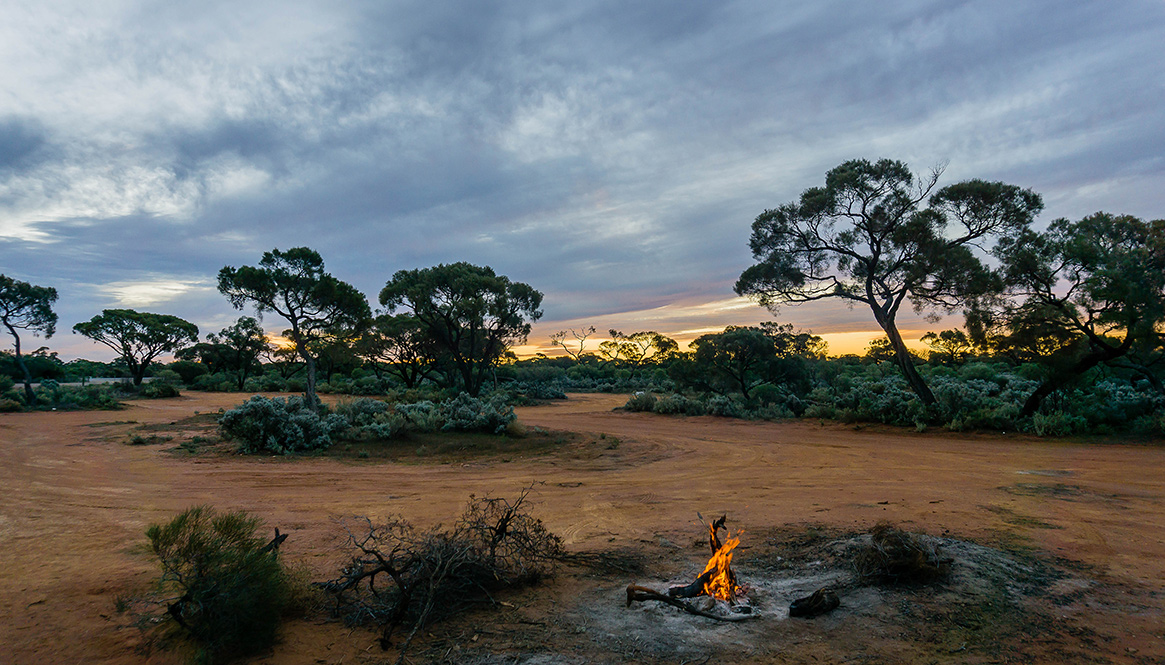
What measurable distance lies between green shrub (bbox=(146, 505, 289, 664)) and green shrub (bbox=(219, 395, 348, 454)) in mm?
9289

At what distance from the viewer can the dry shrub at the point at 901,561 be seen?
14.7 feet

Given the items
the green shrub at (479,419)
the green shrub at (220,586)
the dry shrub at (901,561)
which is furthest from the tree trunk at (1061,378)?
the green shrub at (220,586)

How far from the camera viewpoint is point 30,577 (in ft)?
15.5

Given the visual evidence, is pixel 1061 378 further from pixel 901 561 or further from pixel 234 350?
pixel 234 350

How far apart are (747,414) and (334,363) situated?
34713 mm

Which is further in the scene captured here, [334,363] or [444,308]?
[334,363]

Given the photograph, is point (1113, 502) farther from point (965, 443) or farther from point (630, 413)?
point (630, 413)

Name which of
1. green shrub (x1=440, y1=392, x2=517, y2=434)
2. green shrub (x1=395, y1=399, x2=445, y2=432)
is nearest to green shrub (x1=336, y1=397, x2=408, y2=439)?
green shrub (x1=395, y1=399, x2=445, y2=432)

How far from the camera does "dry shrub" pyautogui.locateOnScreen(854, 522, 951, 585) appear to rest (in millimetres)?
4469

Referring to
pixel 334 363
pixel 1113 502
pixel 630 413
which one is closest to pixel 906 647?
pixel 1113 502

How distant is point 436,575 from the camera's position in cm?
418

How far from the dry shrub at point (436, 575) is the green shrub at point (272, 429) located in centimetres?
869

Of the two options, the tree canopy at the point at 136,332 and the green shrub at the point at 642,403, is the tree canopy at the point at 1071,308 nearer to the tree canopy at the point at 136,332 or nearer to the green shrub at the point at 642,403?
the green shrub at the point at 642,403

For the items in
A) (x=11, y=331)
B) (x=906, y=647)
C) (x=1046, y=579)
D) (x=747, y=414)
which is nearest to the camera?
(x=906, y=647)
